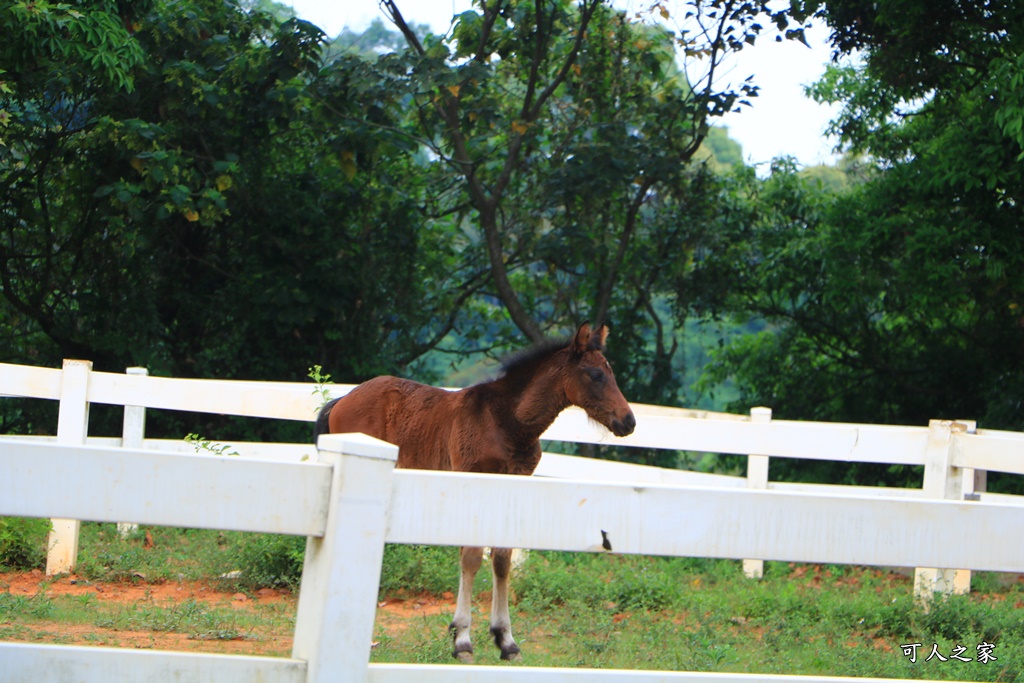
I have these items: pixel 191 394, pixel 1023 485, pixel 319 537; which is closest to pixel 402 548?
pixel 191 394

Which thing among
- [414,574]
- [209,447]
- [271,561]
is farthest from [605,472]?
[209,447]

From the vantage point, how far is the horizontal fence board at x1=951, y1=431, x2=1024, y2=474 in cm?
639

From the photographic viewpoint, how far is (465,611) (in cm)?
502

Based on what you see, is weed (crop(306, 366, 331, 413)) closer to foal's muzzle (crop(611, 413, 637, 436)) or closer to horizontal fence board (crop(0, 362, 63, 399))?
horizontal fence board (crop(0, 362, 63, 399))

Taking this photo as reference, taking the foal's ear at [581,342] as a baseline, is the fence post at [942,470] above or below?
below

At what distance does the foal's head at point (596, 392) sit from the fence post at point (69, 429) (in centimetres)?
355

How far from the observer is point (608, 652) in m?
5.04

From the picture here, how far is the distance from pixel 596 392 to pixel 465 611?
1361 millimetres

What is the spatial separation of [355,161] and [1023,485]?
841 cm

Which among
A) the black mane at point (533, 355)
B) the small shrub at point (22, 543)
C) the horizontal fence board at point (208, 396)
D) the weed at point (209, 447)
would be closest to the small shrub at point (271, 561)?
the weed at point (209, 447)

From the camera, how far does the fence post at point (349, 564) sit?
93.4 inches

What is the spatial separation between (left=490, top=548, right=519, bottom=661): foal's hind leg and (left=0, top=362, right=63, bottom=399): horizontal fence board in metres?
→ 3.69

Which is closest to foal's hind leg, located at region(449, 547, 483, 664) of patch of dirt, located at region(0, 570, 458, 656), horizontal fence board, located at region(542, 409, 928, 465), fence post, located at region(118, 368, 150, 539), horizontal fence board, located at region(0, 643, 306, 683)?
patch of dirt, located at region(0, 570, 458, 656)

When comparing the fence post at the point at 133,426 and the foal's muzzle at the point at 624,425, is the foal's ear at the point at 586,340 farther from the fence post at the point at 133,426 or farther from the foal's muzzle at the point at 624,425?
the fence post at the point at 133,426
